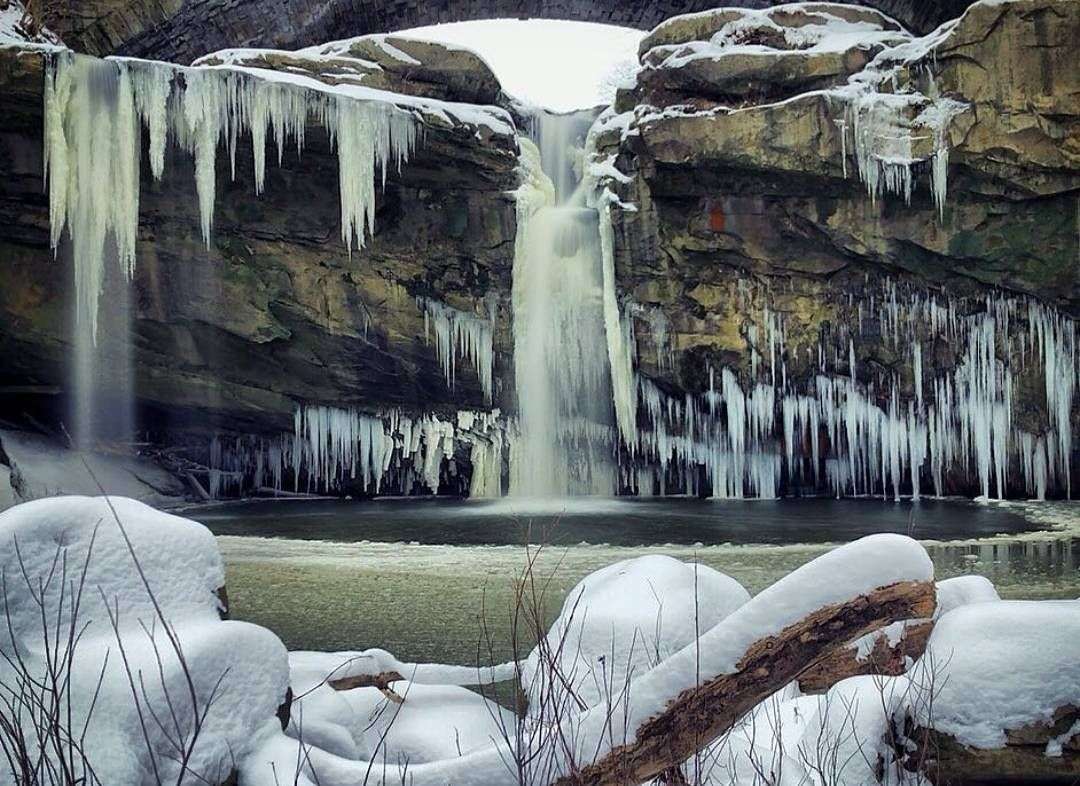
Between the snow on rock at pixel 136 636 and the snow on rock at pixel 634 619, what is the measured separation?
104 cm

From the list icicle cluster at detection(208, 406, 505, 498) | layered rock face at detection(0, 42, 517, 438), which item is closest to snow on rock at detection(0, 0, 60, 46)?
layered rock face at detection(0, 42, 517, 438)

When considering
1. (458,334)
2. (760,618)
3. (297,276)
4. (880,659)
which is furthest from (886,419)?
(760,618)

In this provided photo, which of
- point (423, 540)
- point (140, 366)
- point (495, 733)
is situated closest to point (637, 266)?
point (423, 540)

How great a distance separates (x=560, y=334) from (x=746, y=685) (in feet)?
41.9

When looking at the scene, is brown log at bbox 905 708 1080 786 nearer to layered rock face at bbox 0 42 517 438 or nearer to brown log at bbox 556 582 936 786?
brown log at bbox 556 582 936 786

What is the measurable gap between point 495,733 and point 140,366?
13.8m

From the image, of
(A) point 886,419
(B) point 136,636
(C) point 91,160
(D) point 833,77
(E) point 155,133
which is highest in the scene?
(D) point 833,77

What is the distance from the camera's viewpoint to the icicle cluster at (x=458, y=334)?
48.5ft

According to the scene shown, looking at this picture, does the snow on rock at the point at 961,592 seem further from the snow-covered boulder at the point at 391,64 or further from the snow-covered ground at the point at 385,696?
the snow-covered boulder at the point at 391,64

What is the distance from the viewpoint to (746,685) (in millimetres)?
2246

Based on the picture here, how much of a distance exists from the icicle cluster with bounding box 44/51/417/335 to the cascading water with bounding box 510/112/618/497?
9.46 feet

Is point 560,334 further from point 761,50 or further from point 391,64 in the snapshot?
point 761,50

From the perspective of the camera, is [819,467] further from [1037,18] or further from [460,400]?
[1037,18]

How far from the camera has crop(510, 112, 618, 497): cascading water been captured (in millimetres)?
14586
